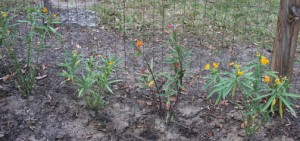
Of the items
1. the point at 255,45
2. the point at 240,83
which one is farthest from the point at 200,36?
the point at 240,83

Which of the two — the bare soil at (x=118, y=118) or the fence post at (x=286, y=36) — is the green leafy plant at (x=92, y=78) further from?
the fence post at (x=286, y=36)

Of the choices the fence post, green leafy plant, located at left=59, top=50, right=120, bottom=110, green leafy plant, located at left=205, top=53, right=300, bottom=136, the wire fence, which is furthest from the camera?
the wire fence

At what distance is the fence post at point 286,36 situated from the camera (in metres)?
2.74

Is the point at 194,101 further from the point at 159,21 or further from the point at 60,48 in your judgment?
the point at 159,21

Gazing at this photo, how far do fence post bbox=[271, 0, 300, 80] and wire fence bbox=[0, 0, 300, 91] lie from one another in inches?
31.5

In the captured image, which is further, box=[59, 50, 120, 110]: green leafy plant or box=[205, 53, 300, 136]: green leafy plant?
box=[59, 50, 120, 110]: green leafy plant

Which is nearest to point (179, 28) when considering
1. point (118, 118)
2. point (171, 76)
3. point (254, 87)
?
point (171, 76)

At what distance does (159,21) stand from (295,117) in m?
2.84

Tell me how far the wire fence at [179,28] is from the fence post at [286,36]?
801mm

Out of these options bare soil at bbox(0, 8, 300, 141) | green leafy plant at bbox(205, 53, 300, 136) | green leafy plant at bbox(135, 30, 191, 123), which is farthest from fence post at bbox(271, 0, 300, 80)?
green leafy plant at bbox(135, 30, 191, 123)

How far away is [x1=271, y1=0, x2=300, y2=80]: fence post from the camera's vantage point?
9.00 ft

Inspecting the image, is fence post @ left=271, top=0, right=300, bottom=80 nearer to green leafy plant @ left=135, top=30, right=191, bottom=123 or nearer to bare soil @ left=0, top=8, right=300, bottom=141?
bare soil @ left=0, top=8, right=300, bottom=141

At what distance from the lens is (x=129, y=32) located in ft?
16.4

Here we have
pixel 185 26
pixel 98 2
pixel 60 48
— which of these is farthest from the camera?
pixel 98 2
